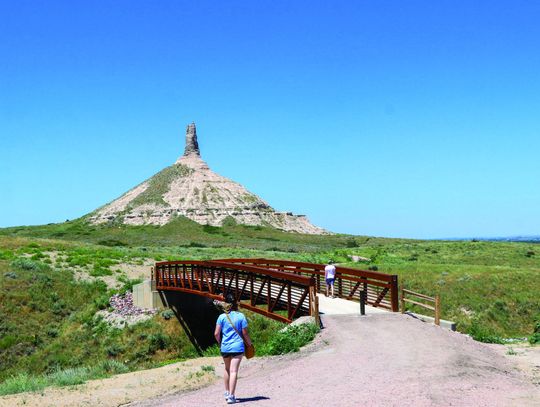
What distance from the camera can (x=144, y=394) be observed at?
1370 centimetres

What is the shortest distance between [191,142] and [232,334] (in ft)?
617

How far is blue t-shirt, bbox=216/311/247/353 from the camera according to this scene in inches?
424

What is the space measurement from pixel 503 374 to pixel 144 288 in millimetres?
25679

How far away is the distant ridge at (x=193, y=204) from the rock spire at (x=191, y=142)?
16.2ft

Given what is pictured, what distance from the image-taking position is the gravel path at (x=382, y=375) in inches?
423

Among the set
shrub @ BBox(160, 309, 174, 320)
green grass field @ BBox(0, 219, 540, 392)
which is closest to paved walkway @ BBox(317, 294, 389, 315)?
green grass field @ BBox(0, 219, 540, 392)

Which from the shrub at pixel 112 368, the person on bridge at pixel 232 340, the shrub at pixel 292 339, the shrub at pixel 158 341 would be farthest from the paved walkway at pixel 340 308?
the shrub at pixel 158 341

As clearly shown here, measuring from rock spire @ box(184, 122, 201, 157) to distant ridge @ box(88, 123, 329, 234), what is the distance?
4936 millimetres

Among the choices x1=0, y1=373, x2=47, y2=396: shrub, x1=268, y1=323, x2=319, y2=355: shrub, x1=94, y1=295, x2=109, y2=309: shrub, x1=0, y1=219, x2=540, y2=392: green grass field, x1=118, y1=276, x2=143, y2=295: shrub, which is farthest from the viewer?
x1=118, y1=276, x2=143, y2=295: shrub

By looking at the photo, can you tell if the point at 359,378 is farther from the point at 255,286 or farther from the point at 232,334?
the point at 255,286

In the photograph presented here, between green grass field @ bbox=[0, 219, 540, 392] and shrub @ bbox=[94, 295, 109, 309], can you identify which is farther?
shrub @ bbox=[94, 295, 109, 309]

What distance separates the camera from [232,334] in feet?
35.6

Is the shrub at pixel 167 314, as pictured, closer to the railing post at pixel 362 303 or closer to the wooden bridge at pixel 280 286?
the wooden bridge at pixel 280 286

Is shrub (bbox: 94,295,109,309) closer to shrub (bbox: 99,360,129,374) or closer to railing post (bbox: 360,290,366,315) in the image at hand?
shrub (bbox: 99,360,129,374)
